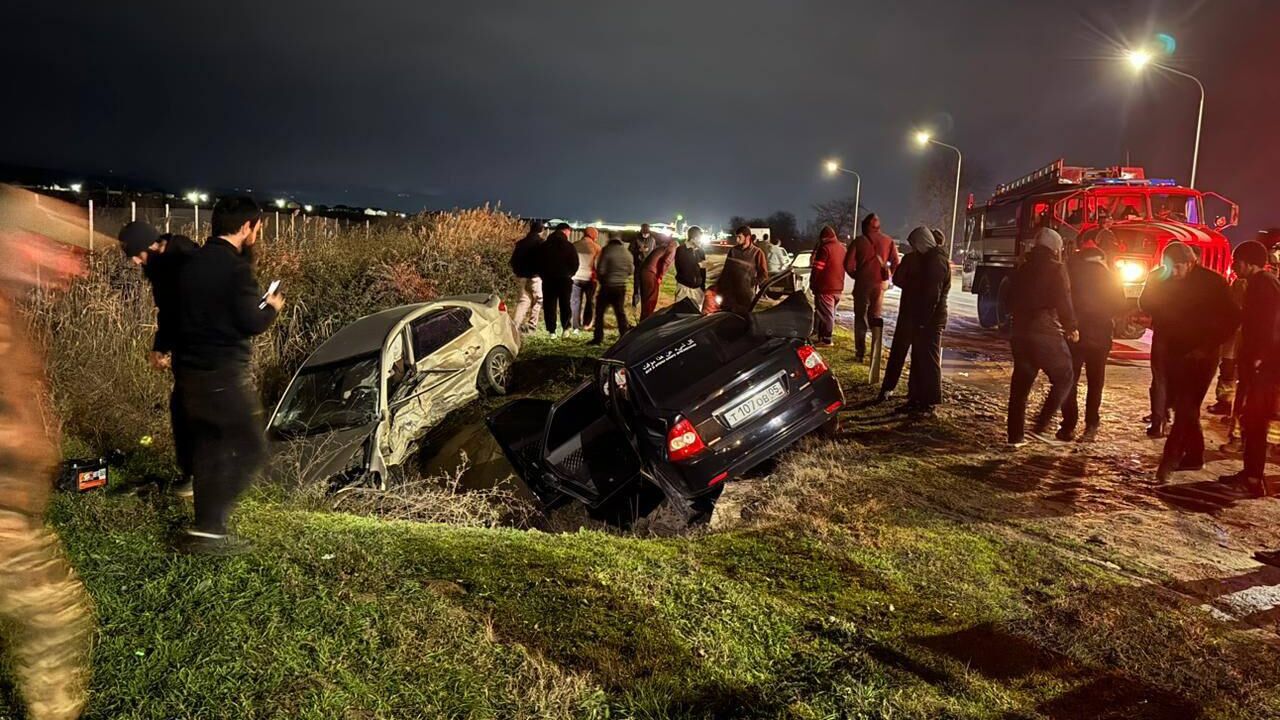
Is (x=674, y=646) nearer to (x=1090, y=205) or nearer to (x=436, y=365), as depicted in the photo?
(x=436, y=365)

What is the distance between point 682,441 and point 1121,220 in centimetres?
1128

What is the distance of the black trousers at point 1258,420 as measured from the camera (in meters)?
6.12

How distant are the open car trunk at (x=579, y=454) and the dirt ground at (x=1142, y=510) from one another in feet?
9.35

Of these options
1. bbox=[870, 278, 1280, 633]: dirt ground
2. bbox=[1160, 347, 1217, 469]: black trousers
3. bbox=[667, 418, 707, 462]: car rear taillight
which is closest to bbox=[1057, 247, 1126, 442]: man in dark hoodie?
bbox=[870, 278, 1280, 633]: dirt ground

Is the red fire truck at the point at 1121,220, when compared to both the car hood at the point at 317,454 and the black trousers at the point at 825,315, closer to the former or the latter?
the black trousers at the point at 825,315

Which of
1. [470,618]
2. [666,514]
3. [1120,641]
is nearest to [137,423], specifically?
[666,514]

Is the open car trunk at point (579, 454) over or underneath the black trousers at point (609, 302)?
underneath

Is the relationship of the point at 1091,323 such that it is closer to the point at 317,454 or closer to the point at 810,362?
the point at 810,362

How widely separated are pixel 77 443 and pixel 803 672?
246 inches

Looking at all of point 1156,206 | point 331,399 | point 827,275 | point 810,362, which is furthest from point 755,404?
point 1156,206

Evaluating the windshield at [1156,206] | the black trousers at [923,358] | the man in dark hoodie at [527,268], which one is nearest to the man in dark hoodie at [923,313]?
the black trousers at [923,358]

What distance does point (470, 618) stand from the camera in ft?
12.2

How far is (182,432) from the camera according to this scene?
4.41 metres

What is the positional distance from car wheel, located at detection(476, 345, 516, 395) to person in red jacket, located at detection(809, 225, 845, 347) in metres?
4.21
